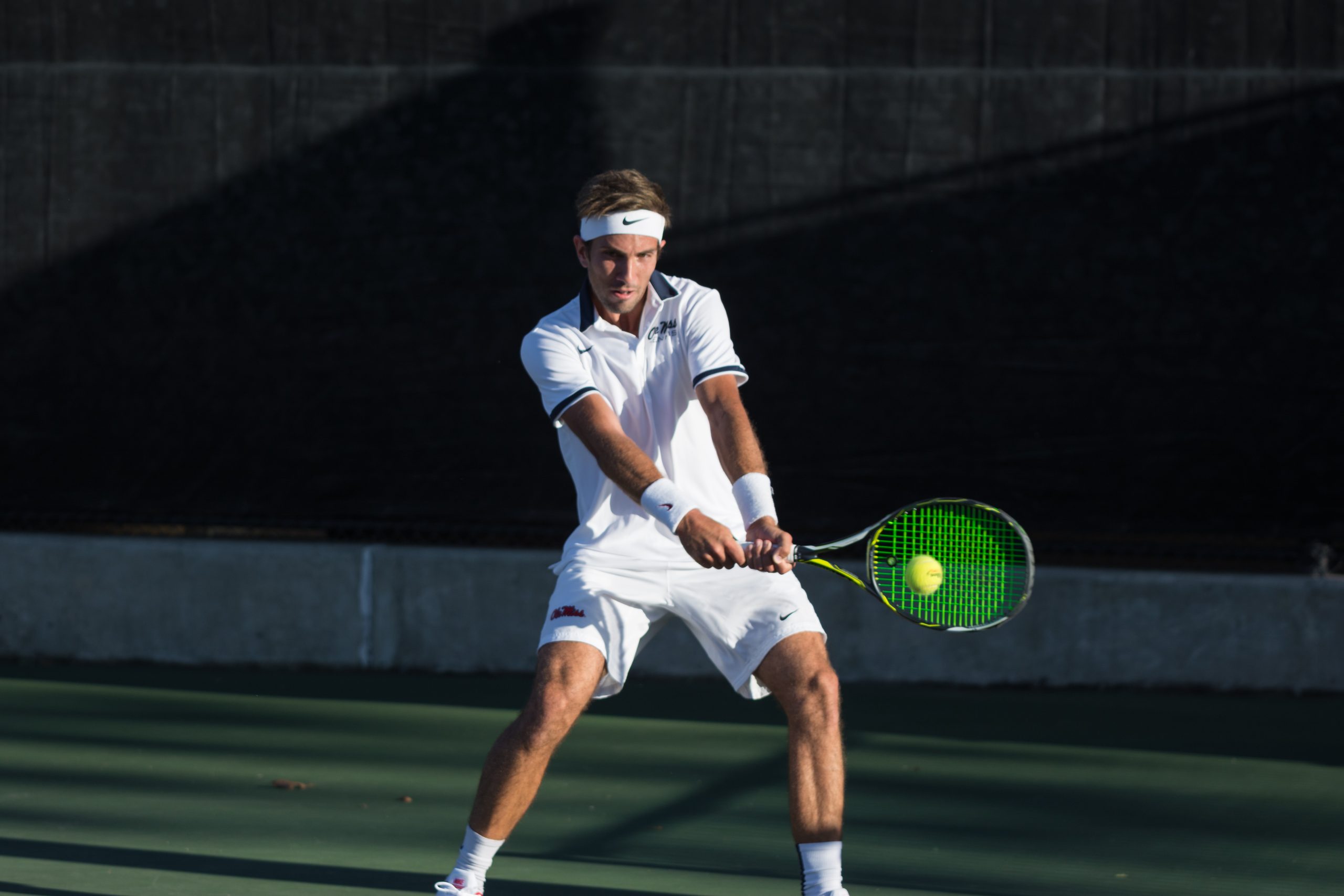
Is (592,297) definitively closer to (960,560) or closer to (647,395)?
(647,395)

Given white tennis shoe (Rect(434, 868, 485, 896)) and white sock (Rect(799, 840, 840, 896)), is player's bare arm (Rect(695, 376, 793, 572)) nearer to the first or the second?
white sock (Rect(799, 840, 840, 896))

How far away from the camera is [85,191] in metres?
7.83

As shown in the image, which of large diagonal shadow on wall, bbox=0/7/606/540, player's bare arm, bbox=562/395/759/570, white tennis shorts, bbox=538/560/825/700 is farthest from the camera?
large diagonal shadow on wall, bbox=0/7/606/540

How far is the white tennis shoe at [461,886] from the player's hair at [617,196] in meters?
1.51

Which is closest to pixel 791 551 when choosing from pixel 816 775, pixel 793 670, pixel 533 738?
pixel 793 670

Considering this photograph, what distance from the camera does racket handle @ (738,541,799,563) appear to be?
3719 mm

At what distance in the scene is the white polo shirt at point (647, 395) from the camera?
13.2ft

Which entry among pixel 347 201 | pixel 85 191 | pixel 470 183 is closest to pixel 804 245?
pixel 470 183

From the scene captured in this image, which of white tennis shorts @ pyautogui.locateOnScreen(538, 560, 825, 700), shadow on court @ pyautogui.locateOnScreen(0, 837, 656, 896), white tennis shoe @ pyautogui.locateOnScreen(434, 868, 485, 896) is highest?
white tennis shorts @ pyautogui.locateOnScreen(538, 560, 825, 700)

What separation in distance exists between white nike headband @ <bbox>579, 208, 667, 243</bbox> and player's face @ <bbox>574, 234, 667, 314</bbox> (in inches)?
0.4

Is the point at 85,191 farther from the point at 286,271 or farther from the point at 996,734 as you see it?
the point at 996,734

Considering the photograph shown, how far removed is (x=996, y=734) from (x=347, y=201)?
143 inches

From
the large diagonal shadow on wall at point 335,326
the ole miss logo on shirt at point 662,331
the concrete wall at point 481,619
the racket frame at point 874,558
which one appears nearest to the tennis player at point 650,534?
the ole miss logo on shirt at point 662,331

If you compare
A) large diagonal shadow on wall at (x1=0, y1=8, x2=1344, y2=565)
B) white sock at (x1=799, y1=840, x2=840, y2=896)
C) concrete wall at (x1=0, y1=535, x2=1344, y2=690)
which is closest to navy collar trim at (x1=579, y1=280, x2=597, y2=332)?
white sock at (x1=799, y1=840, x2=840, y2=896)
